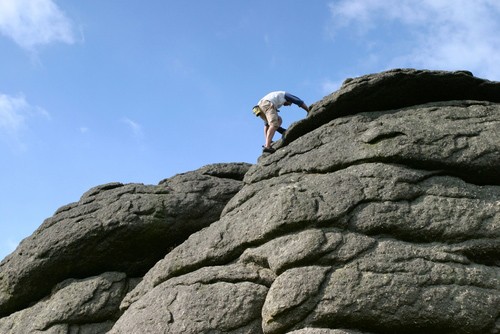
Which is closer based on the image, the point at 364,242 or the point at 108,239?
the point at 364,242

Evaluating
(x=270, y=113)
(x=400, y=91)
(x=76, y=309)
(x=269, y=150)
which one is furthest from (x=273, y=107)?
(x=76, y=309)

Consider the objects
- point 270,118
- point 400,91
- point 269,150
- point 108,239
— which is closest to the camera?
point 400,91

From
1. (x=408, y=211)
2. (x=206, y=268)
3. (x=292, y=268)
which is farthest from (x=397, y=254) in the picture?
(x=206, y=268)

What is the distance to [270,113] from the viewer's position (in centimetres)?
2112

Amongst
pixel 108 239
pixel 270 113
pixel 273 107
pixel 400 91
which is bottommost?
pixel 108 239

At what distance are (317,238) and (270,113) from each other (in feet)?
29.1

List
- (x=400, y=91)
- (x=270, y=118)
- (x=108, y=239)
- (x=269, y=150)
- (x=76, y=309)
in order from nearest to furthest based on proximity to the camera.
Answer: (x=76, y=309)
(x=400, y=91)
(x=108, y=239)
(x=269, y=150)
(x=270, y=118)

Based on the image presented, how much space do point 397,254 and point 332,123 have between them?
608 cm

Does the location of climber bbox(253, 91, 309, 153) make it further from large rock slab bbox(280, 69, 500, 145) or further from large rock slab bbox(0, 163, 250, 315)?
large rock slab bbox(0, 163, 250, 315)

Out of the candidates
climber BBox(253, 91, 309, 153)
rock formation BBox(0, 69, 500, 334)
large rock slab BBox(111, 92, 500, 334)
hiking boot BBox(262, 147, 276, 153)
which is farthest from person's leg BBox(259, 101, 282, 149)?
large rock slab BBox(111, 92, 500, 334)

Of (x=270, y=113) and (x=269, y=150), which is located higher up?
(x=270, y=113)

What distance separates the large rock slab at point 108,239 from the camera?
18375 millimetres

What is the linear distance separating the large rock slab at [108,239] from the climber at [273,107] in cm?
309

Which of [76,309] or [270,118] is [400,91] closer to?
[270,118]
